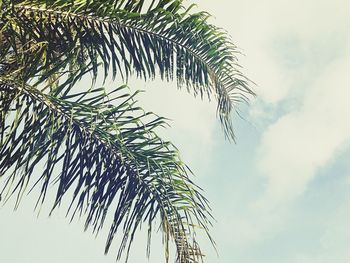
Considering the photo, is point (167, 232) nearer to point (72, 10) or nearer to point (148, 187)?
point (148, 187)

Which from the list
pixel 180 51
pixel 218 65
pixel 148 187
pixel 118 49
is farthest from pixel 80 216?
pixel 218 65

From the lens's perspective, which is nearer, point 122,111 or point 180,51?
point 122,111

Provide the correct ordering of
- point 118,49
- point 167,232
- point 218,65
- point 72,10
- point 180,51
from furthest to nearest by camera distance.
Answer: point 218,65
point 180,51
point 118,49
point 72,10
point 167,232

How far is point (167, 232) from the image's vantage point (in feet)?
14.7

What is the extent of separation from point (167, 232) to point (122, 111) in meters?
1.01

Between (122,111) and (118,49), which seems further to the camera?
(118,49)

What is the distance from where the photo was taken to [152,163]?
182 inches

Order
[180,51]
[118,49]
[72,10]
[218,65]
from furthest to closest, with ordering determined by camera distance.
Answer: [218,65]
[180,51]
[118,49]
[72,10]

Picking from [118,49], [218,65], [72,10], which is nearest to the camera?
[72,10]

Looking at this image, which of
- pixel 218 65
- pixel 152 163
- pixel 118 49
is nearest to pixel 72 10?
pixel 118 49

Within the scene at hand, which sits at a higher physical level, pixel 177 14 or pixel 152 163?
pixel 177 14

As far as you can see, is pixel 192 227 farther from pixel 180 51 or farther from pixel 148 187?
pixel 180 51

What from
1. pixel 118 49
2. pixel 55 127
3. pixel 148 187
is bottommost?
pixel 148 187

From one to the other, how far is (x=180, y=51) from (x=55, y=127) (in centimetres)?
173
